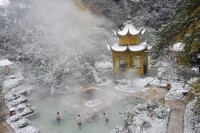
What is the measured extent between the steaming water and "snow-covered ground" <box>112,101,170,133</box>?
1.42 meters

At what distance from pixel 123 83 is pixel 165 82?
11.3ft

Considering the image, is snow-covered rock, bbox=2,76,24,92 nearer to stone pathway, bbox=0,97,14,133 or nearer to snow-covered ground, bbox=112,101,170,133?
stone pathway, bbox=0,97,14,133

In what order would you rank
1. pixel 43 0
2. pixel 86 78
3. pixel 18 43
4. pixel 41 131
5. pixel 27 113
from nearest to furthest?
pixel 41 131 → pixel 27 113 → pixel 86 78 → pixel 18 43 → pixel 43 0

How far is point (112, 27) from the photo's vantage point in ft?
126

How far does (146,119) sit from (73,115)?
17.1 ft

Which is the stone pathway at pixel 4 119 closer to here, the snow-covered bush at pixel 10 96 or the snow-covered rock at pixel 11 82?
the snow-covered bush at pixel 10 96

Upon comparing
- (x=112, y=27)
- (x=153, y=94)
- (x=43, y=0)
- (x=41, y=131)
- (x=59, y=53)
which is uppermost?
(x=43, y=0)

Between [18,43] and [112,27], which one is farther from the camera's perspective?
[112,27]

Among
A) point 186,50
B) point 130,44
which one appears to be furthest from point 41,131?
point 130,44

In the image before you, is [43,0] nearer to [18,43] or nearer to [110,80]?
[18,43]

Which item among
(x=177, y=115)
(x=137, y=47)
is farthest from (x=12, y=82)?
(x=177, y=115)

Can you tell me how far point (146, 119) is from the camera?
13.9 meters

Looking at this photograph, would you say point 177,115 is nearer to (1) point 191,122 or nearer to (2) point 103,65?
(1) point 191,122

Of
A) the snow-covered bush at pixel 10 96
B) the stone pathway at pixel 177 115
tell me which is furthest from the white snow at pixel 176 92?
the snow-covered bush at pixel 10 96
